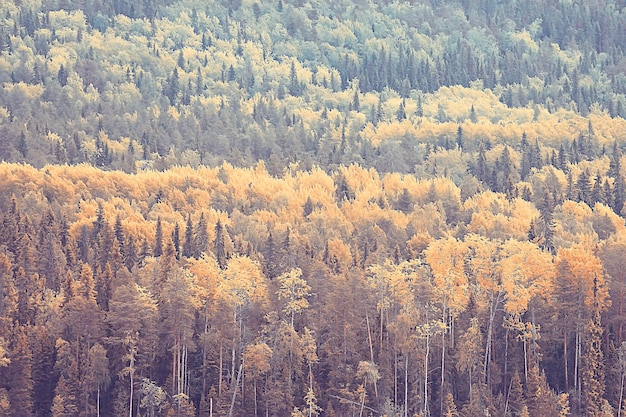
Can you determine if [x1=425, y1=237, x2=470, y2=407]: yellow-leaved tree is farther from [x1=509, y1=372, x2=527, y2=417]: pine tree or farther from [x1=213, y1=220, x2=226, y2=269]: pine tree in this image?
[x1=213, y1=220, x2=226, y2=269]: pine tree

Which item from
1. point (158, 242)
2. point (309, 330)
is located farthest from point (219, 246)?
point (309, 330)

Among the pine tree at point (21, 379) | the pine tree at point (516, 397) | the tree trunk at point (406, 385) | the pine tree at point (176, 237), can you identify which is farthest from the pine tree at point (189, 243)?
the pine tree at point (516, 397)

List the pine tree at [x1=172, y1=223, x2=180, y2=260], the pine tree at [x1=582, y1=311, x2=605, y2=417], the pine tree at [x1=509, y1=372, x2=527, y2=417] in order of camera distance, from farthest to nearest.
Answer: the pine tree at [x1=172, y1=223, x2=180, y2=260], the pine tree at [x1=582, y1=311, x2=605, y2=417], the pine tree at [x1=509, y1=372, x2=527, y2=417]

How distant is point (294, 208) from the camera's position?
585 feet

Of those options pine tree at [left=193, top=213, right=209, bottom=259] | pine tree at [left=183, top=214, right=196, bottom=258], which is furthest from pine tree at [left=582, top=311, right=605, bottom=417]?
pine tree at [left=183, top=214, right=196, bottom=258]

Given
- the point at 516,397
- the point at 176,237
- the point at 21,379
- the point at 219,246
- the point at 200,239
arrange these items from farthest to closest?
the point at 176,237 → the point at 200,239 → the point at 219,246 → the point at 516,397 → the point at 21,379

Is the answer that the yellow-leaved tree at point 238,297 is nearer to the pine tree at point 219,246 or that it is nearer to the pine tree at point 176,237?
the pine tree at point 219,246

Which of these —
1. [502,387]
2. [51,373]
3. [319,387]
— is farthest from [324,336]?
[51,373]

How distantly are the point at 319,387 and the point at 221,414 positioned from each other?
8247mm

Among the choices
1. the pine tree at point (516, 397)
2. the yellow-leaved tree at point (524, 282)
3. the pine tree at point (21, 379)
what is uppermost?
the yellow-leaved tree at point (524, 282)

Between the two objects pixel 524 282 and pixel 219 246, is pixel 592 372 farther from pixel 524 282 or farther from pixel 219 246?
pixel 219 246

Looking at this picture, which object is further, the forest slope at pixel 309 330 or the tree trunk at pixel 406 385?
the forest slope at pixel 309 330

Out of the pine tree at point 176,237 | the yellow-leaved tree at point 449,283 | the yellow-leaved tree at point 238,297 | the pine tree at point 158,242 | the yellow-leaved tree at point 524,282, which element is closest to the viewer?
the yellow-leaved tree at point 238,297

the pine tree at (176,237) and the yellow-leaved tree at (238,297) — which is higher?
the yellow-leaved tree at (238,297)
